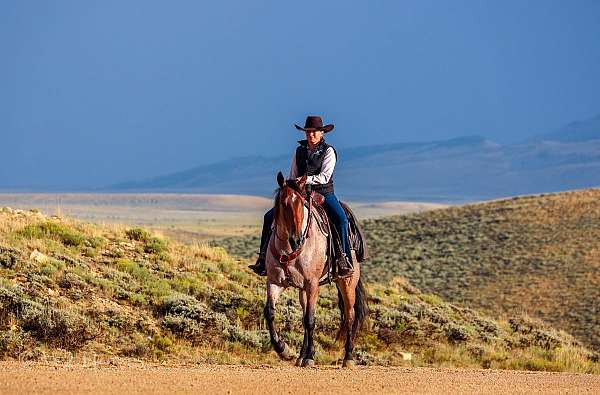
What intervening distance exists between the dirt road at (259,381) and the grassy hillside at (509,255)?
23.0 meters

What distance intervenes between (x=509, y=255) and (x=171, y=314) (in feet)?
114

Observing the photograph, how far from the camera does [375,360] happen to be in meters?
21.0

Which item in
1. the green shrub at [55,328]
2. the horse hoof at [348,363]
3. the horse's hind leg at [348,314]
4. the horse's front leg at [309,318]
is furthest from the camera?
the green shrub at [55,328]

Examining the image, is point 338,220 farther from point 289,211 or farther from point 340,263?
point 289,211

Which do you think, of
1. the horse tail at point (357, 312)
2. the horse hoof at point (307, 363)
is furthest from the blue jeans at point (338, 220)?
the horse hoof at point (307, 363)

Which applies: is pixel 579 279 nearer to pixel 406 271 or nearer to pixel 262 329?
pixel 406 271

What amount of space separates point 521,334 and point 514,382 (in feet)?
41.2

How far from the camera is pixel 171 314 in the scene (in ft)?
70.9

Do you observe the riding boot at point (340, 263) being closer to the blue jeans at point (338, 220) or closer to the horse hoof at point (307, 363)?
the blue jeans at point (338, 220)

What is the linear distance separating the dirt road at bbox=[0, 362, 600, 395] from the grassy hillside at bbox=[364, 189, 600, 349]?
22958 millimetres

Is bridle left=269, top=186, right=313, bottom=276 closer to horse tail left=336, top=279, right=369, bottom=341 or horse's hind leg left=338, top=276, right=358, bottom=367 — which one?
horse's hind leg left=338, top=276, right=358, bottom=367

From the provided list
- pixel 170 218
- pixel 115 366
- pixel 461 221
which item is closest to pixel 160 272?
pixel 115 366

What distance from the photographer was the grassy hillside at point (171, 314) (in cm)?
1955

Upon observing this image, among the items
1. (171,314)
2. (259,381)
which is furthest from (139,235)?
(259,381)
